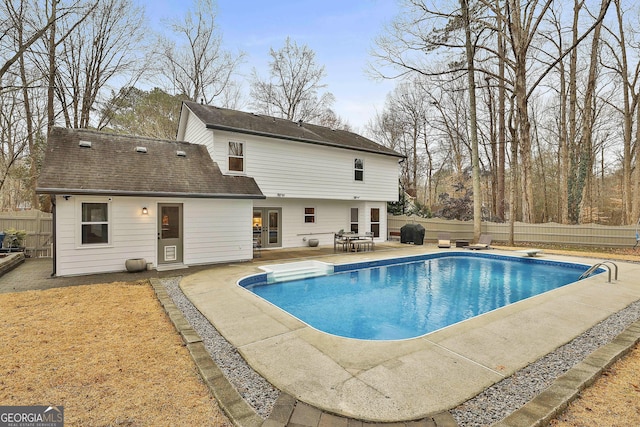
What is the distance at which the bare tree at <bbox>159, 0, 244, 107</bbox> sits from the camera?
18.6m

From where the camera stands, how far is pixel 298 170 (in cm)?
1312

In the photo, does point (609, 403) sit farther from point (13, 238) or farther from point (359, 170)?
point (13, 238)

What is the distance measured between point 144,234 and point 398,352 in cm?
805

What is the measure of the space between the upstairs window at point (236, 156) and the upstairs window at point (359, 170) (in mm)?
6031

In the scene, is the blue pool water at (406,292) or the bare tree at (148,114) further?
the bare tree at (148,114)

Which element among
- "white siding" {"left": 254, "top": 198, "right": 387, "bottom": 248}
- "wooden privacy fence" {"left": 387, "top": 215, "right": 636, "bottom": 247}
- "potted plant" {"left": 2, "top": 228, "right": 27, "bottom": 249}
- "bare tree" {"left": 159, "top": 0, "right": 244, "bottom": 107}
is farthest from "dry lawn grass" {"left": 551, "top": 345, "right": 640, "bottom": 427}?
"bare tree" {"left": 159, "top": 0, "right": 244, "bottom": 107}

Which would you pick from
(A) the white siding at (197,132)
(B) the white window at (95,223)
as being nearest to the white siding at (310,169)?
(A) the white siding at (197,132)

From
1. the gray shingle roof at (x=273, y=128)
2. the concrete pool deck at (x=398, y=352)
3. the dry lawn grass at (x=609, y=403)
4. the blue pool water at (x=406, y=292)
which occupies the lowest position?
the blue pool water at (x=406, y=292)

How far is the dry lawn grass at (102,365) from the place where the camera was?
2.55 m

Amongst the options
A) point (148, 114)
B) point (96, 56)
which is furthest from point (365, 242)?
point (96, 56)

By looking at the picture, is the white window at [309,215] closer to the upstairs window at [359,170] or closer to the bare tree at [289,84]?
the upstairs window at [359,170]

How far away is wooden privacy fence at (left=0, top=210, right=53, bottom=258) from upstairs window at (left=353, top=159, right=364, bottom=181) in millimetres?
12767

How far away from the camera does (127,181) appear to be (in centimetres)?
840

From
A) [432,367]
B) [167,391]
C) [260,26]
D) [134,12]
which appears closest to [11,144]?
[134,12]
